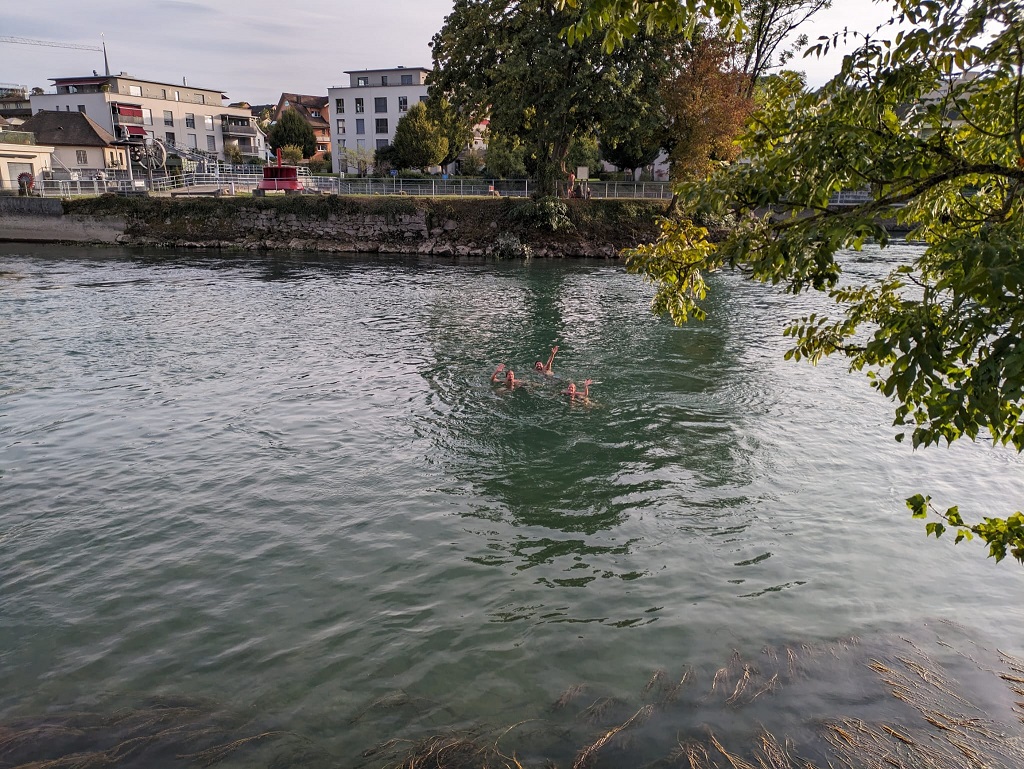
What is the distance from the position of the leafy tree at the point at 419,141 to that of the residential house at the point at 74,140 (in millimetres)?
25037

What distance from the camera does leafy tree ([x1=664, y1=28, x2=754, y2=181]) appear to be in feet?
138

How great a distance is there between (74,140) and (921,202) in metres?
77.1

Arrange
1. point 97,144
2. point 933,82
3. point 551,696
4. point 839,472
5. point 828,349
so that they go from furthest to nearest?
point 97,144 → point 839,472 → point 551,696 → point 828,349 → point 933,82

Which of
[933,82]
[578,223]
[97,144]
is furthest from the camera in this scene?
[97,144]

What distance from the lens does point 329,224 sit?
150ft

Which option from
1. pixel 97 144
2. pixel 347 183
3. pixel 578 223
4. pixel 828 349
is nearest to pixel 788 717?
pixel 828 349

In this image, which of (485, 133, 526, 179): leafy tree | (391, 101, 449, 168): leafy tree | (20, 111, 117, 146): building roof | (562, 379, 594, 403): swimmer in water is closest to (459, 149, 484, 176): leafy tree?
(485, 133, 526, 179): leafy tree

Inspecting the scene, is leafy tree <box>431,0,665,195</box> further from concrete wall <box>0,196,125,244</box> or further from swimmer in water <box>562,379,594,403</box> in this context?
swimmer in water <box>562,379,594,403</box>

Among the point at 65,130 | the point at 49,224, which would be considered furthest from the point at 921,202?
the point at 65,130

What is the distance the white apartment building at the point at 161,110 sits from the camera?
79625 millimetres

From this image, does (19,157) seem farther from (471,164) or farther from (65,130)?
(471,164)

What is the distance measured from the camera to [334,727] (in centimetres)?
637

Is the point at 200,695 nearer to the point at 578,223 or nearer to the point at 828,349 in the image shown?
the point at 828,349

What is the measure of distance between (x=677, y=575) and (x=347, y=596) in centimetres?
416
